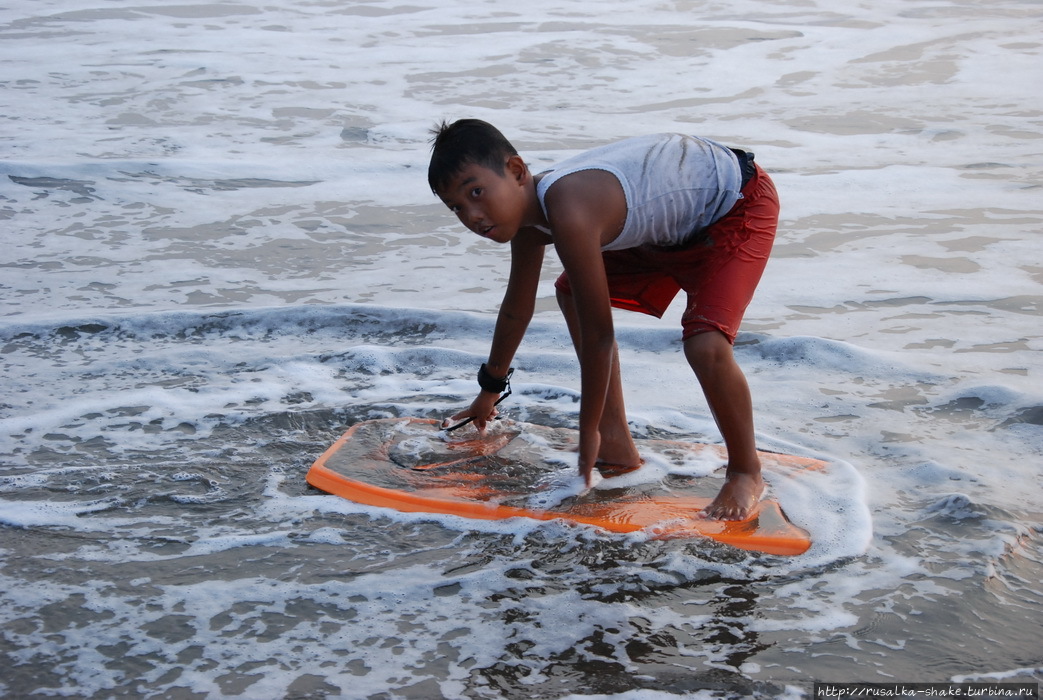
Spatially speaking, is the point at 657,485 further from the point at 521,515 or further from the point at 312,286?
the point at 312,286

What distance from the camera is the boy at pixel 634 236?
263 centimetres

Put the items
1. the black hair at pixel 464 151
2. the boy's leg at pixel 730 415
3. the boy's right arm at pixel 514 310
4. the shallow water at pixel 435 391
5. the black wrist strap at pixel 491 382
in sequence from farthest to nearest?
the black wrist strap at pixel 491 382
the boy's right arm at pixel 514 310
the boy's leg at pixel 730 415
the black hair at pixel 464 151
the shallow water at pixel 435 391

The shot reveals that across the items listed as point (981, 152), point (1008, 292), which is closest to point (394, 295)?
point (1008, 292)

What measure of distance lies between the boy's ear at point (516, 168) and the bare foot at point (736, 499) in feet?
3.34

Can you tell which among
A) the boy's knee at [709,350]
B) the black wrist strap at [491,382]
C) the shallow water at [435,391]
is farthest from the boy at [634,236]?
the shallow water at [435,391]

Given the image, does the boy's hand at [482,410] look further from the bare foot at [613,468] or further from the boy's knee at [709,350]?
the boy's knee at [709,350]

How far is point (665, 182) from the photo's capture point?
9.20 feet

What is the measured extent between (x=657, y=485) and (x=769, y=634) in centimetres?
84

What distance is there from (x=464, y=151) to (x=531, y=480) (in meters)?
1.02

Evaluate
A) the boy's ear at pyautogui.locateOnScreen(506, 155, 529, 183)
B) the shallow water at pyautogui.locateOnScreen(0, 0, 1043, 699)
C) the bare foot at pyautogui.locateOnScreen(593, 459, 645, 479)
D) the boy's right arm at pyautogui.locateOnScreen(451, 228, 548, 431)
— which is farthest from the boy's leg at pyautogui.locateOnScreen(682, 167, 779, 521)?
the boy's ear at pyautogui.locateOnScreen(506, 155, 529, 183)

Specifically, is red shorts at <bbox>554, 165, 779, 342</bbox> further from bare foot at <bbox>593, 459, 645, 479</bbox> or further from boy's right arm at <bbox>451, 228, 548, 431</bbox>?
bare foot at <bbox>593, 459, 645, 479</bbox>

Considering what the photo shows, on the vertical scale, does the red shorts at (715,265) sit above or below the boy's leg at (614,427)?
above

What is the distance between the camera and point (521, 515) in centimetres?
284

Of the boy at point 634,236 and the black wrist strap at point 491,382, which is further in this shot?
the black wrist strap at point 491,382
